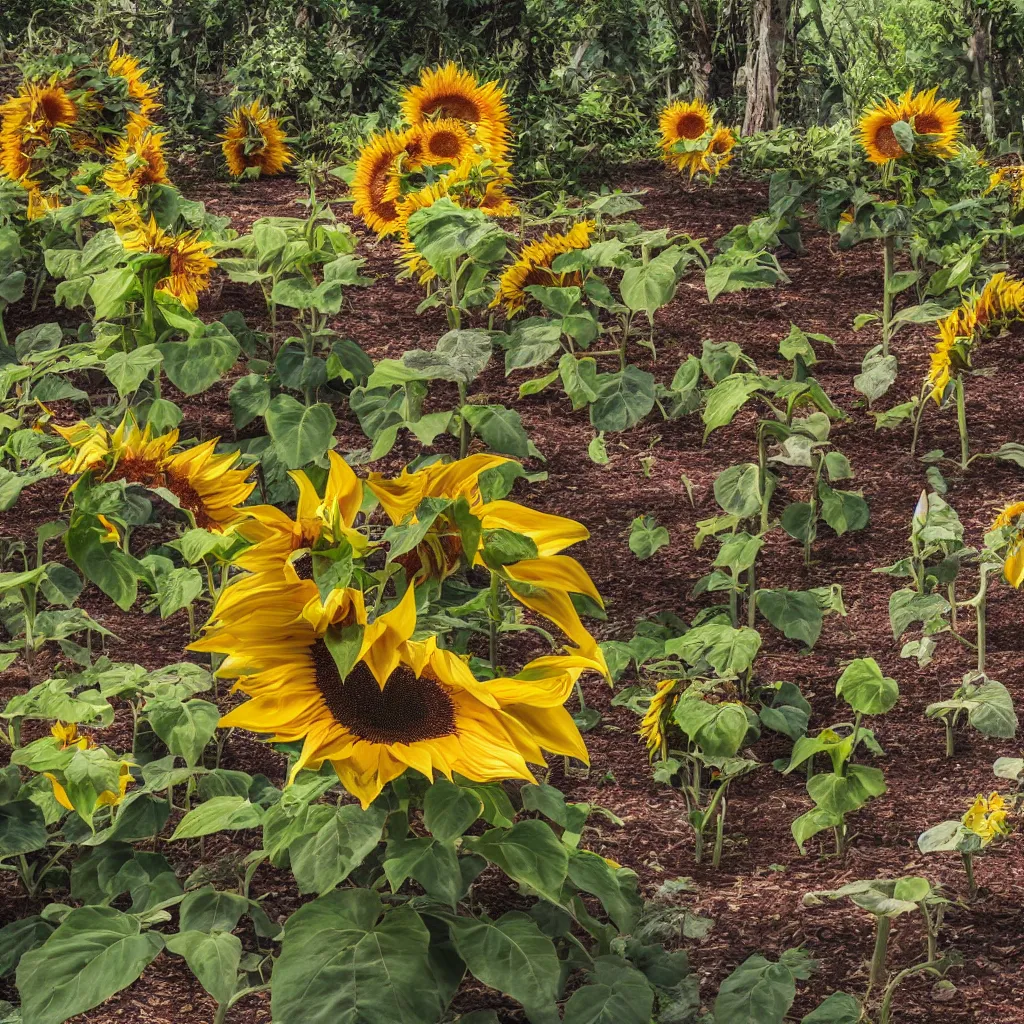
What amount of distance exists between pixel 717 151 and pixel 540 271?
1.42m

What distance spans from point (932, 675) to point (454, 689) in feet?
5.17

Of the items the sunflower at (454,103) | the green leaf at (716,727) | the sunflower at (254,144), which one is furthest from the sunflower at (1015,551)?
the sunflower at (254,144)

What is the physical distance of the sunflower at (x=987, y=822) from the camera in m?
2.19

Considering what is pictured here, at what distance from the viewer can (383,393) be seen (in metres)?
3.59

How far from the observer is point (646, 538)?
3.31m

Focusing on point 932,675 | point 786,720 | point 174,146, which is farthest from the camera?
point 174,146

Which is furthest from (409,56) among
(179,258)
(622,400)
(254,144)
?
(622,400)

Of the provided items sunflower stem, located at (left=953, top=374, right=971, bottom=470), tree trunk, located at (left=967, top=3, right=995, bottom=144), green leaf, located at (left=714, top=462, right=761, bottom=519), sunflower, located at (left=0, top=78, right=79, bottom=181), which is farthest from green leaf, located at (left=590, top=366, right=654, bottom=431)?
tree trunk, located at (left=967, top=3, right=995, bottom=144)

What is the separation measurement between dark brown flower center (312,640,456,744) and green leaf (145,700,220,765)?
0.69m

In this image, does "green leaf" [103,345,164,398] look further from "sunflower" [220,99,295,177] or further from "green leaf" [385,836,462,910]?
"sunflower" [220,99,295,177]

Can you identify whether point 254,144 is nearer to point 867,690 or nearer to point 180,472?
point 180,472

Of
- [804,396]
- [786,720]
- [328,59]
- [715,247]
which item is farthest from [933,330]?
[328,59]

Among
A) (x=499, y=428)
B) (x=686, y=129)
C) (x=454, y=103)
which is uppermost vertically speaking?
(x=454, y=103)

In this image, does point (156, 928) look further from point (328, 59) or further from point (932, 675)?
point (328, 59)
